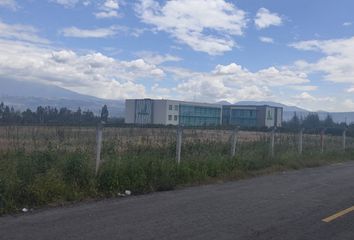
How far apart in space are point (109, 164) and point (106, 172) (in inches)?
16.4

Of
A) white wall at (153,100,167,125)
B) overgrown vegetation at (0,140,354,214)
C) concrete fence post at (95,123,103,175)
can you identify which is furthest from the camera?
white wall at (153,100,167,125)

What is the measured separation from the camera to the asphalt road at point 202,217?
22.9ft

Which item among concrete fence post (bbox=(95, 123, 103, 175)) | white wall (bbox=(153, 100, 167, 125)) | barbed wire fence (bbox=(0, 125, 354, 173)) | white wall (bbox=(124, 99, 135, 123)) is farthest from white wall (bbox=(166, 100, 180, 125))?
concrete fence post (bbox=(95, 123, 103, 175))

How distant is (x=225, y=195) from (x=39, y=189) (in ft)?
13.3

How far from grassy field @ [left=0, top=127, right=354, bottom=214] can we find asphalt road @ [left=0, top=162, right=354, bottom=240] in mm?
615

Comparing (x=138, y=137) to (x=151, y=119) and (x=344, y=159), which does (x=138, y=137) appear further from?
(x=151, y=119)

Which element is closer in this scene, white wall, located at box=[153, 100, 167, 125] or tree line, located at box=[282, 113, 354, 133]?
tree line, located at box=[282, 113, 354, 133]

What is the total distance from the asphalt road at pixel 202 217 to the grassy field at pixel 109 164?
0.62 m

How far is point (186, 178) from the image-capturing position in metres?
12.5

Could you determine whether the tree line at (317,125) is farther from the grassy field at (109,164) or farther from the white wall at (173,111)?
the white wall at (173,111)

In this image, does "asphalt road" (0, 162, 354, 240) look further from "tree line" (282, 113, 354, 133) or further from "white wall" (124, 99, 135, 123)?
"white wall" (124, 99, 135, 123)

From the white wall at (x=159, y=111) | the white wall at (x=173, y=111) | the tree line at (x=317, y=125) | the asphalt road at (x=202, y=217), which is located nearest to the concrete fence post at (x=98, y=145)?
the asphalt road at (x=202, y=217)

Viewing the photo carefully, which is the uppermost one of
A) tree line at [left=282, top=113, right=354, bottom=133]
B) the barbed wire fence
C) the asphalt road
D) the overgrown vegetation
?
tree line at [left=282, top=113, right=354, bottom=133]

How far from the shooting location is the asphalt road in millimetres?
6984
